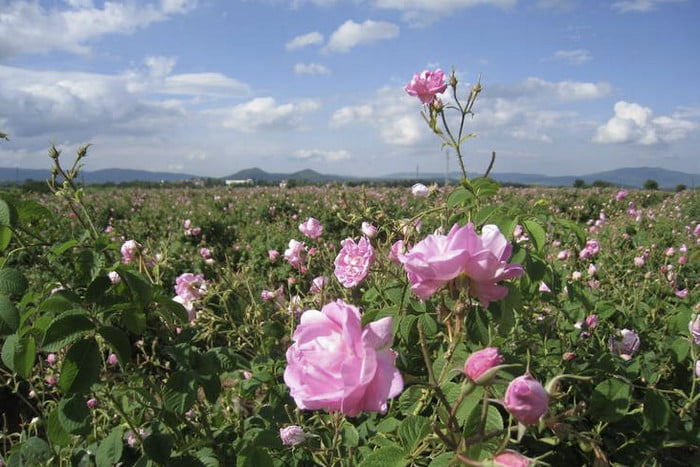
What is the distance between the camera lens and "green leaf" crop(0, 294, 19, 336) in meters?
1.07


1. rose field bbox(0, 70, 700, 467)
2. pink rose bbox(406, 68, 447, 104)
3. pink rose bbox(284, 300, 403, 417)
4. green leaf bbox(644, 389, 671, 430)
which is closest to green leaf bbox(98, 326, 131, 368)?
rose field bbox(0, 70, 700, 467)

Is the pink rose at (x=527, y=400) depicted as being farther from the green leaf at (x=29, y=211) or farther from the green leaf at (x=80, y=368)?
the green leaf at (x=29, y=211)

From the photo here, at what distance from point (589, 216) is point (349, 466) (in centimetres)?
1139

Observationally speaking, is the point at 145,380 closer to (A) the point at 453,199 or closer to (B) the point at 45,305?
(B) the point at 45,305

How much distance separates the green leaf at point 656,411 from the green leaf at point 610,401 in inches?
2.2

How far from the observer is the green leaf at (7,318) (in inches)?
42.1

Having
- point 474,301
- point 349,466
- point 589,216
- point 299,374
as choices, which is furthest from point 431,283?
point 589,216

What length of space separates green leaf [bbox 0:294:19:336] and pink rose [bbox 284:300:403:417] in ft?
2.53

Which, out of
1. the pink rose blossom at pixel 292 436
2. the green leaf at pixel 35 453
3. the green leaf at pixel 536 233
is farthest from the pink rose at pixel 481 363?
the green leaf at pixel 35 453

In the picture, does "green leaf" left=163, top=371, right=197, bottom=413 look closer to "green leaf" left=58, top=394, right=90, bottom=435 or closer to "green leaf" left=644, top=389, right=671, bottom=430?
"green leaf" left=58, top=394, right=90, bottom=435

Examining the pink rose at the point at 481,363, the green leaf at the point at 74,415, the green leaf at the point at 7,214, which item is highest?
the green leaf at the point at 7,214

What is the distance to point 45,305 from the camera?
1080mm

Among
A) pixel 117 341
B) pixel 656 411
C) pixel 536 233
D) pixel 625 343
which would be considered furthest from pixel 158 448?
pixel 625 343

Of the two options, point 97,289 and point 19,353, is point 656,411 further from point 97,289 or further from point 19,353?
point 19,353
